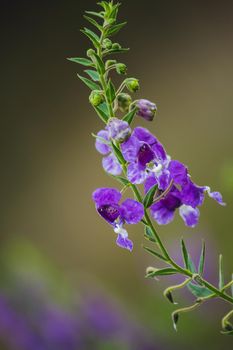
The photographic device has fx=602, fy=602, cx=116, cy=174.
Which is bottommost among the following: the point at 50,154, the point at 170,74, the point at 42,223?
the point at 42,223

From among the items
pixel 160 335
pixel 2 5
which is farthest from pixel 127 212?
pixel 2 5

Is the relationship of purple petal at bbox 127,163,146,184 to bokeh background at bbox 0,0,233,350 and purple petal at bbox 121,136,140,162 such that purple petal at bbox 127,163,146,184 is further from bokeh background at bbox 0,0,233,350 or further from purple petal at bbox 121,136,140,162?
bokeh background at bbox 0,0,233,350

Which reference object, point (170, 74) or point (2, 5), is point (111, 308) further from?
point (2, 5)

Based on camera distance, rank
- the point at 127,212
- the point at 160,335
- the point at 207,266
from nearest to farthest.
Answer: the point at 127,212 → the point at 160,335 → the point at 207,266

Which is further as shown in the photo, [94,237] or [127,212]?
[94,237]

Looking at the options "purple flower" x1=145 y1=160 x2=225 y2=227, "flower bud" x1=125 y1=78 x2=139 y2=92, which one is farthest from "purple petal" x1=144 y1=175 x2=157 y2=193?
"flower bud" x1=125 y1=78 x2=139 y2=92

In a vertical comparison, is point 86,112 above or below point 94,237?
above

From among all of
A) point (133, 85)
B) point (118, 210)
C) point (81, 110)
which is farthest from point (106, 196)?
point (81, 110)
